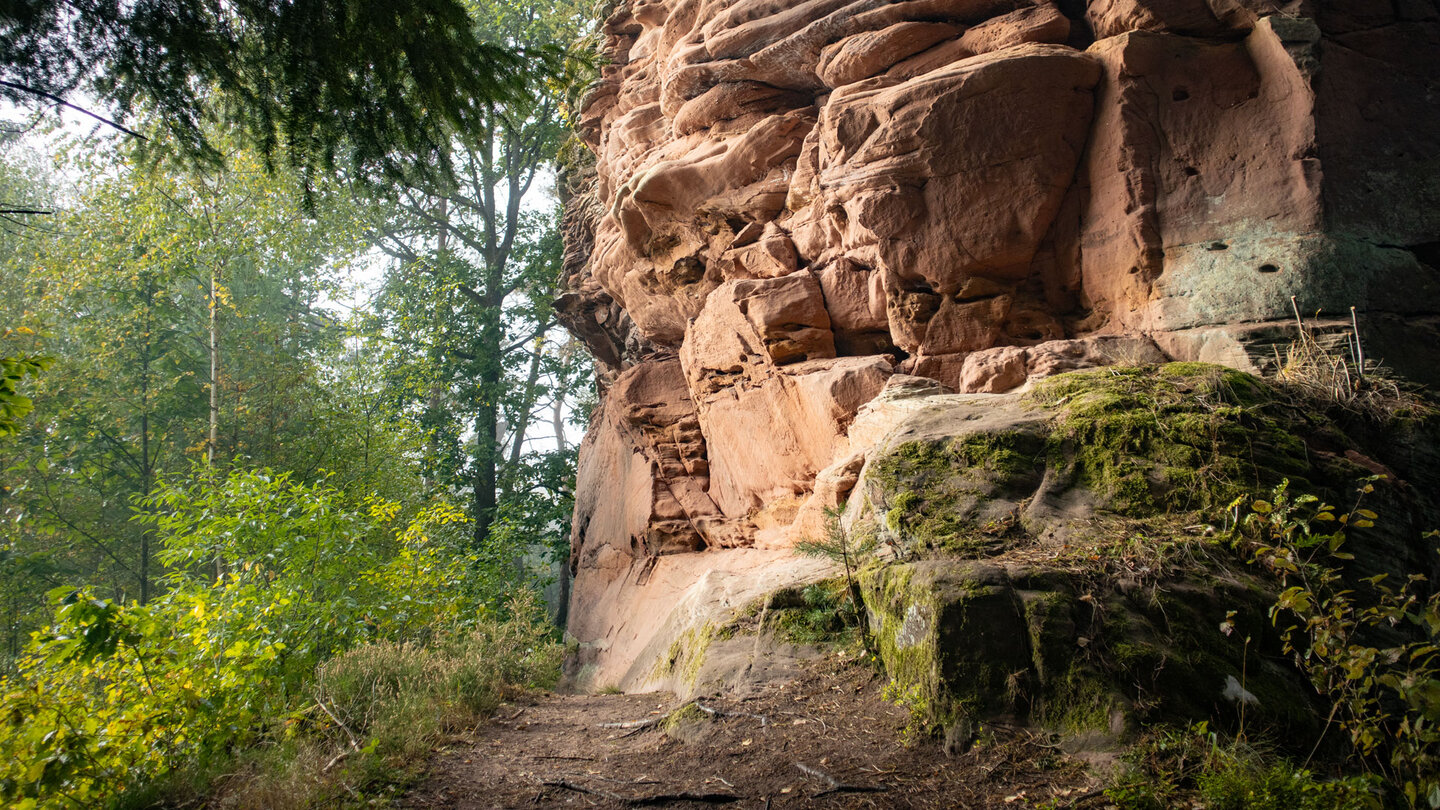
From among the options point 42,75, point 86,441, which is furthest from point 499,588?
point 42,75

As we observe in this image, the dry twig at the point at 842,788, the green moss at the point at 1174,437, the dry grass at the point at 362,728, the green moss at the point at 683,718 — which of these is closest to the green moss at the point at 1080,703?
the dry twig at the point at 842,788

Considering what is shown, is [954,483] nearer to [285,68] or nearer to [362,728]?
[362,728]

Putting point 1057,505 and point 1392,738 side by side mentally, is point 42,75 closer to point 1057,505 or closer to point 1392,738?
point 1057,505

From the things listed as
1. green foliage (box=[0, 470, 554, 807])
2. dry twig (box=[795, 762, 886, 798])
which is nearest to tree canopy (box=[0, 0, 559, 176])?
green foliage (box=[0, 470, 554, 807])

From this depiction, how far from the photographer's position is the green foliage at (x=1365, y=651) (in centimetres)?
262

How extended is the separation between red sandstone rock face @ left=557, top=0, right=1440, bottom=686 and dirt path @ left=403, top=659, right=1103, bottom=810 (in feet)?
7.83

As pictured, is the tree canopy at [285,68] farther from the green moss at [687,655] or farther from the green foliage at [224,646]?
the green moss at [687,655]

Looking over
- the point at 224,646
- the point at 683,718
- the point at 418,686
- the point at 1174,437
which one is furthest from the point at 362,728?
the point at 1174,437

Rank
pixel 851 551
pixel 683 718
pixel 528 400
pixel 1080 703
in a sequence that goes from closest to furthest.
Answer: pixel 1080 703 → pixel 683 718 → pixel 851 551 → pixel 528 400

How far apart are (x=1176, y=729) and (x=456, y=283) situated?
1785 centimetres

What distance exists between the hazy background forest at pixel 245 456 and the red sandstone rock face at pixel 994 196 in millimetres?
2832

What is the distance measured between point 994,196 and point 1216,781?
592cm

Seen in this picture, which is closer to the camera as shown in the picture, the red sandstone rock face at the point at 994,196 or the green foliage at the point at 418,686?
the green foliage at the point at 418,686

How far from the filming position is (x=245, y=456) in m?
9.85
